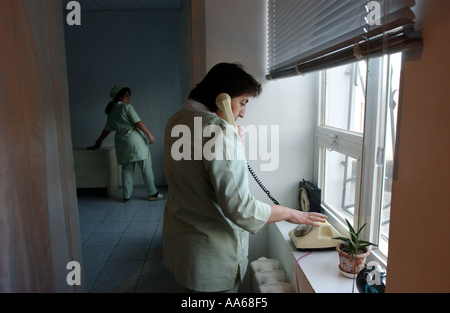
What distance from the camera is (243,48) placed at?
6.27ft

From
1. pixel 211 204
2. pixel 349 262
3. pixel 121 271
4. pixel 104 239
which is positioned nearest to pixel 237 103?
pixel 211 204

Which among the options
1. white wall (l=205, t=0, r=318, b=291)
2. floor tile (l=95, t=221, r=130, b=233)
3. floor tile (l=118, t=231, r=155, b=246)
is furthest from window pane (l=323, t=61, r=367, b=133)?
floor tile (l=95, t=221, r=130, b=233)

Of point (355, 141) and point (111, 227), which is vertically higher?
point (355, 141)

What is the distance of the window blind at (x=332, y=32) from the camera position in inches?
21.8

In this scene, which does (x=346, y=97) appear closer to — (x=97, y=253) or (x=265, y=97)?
(x=265, y=97)

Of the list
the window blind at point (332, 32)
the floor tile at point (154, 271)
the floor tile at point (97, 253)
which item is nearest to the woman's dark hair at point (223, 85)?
the window blind at point (332, 32)

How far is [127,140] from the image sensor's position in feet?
13.4

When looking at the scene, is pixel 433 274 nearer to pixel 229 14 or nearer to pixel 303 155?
pixel 303 155

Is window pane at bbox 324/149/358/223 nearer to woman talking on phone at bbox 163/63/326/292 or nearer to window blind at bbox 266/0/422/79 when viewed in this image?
woman talking on phone at bbox 163/63/326/292

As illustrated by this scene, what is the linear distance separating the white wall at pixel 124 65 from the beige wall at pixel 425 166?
15.2 ft

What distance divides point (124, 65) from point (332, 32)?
14.4ft

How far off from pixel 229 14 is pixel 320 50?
35.2 inches
